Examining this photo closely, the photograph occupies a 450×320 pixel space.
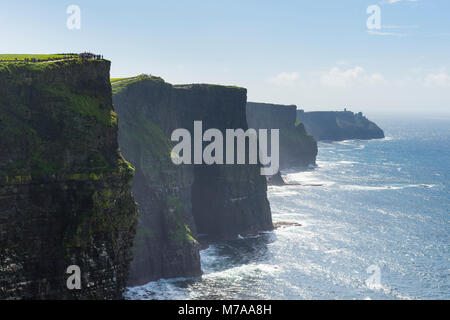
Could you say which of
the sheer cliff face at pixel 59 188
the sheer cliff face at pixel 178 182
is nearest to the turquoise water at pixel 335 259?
the sheer cliff face at pixel 178 182

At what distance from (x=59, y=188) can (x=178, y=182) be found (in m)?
60.1

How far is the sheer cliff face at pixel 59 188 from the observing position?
5141 centimetres

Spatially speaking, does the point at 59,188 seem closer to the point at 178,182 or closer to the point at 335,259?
the point at 178,182

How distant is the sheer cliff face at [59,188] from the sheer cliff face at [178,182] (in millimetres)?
42180

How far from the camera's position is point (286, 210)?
167375 mm

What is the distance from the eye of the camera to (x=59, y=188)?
179ft

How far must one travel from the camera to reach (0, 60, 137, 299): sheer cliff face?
5141 cm

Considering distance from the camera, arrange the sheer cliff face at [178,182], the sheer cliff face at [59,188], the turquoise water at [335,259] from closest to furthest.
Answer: the sheer cliff face at [59,188] → the turquoise water at [335,259] → the sheer cliff face at [178,182]

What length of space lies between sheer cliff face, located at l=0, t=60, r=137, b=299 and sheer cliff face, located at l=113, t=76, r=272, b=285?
42.2 metres

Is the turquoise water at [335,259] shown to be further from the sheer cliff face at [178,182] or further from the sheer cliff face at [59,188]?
the sheer cliff face at [59,188]

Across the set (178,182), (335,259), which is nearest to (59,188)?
(178,182)

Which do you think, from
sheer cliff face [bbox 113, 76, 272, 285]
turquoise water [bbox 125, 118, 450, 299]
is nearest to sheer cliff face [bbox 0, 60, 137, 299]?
turquoise water [bbox 125, 118, 450, 299]

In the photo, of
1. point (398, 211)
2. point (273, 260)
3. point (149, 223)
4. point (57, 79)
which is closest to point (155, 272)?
point (149, 223)
